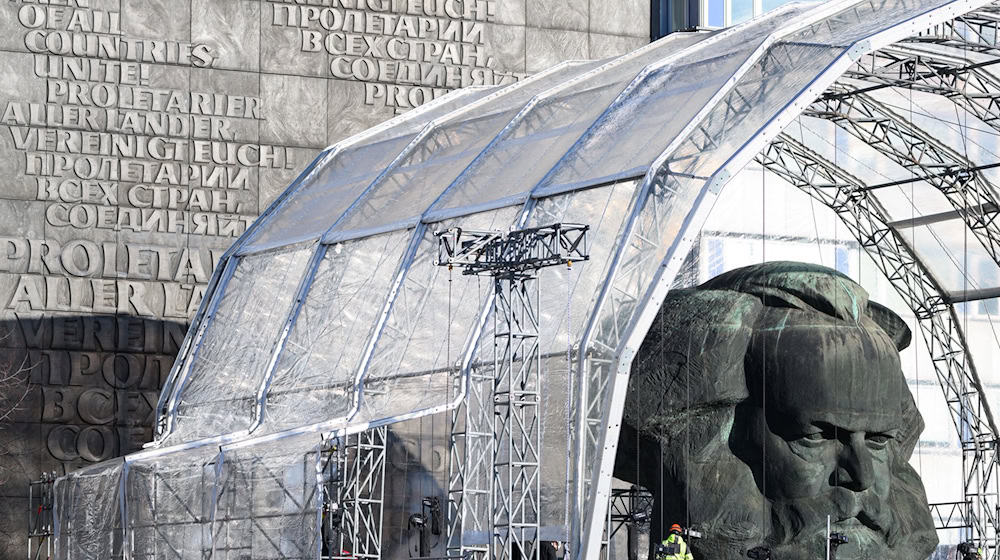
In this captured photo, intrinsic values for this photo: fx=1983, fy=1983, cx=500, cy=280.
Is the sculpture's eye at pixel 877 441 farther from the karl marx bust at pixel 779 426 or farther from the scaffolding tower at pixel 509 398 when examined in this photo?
the scaffolding tower at pixel 509 398

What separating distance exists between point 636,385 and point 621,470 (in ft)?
6.38

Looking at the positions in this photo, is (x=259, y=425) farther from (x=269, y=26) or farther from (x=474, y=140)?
(x=269, y=26)

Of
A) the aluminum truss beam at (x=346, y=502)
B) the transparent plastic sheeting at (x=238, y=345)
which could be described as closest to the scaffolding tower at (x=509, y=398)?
the aluminum truss beam at (x=346, y=502)

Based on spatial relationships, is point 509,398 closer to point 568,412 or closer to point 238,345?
point 568,412

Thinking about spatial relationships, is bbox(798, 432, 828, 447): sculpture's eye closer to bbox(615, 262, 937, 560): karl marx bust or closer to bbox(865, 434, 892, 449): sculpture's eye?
bbox(615, 262, 937, 560): karl marx bust

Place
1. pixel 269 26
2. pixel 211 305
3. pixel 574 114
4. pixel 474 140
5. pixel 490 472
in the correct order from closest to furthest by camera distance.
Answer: pixel 490 472 → pixel 574 114 → pixel 474 140 → pixel 211 305 → pixel 269 26

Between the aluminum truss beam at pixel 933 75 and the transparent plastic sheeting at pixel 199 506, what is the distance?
1339 cm

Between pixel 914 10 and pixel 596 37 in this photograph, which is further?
pixel 596 37

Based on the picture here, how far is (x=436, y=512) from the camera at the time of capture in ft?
138

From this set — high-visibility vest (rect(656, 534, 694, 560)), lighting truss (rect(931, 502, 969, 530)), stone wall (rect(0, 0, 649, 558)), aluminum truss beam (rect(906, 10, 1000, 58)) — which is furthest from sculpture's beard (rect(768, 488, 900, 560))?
stone wall (rect(0, 0, 649, 558))

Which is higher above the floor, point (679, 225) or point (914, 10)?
point (914, 10)

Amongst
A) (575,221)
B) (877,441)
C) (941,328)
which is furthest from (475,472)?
(941,328)

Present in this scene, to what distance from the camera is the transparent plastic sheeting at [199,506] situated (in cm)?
3669

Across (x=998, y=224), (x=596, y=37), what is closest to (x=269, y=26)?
(x=596, y=37)
